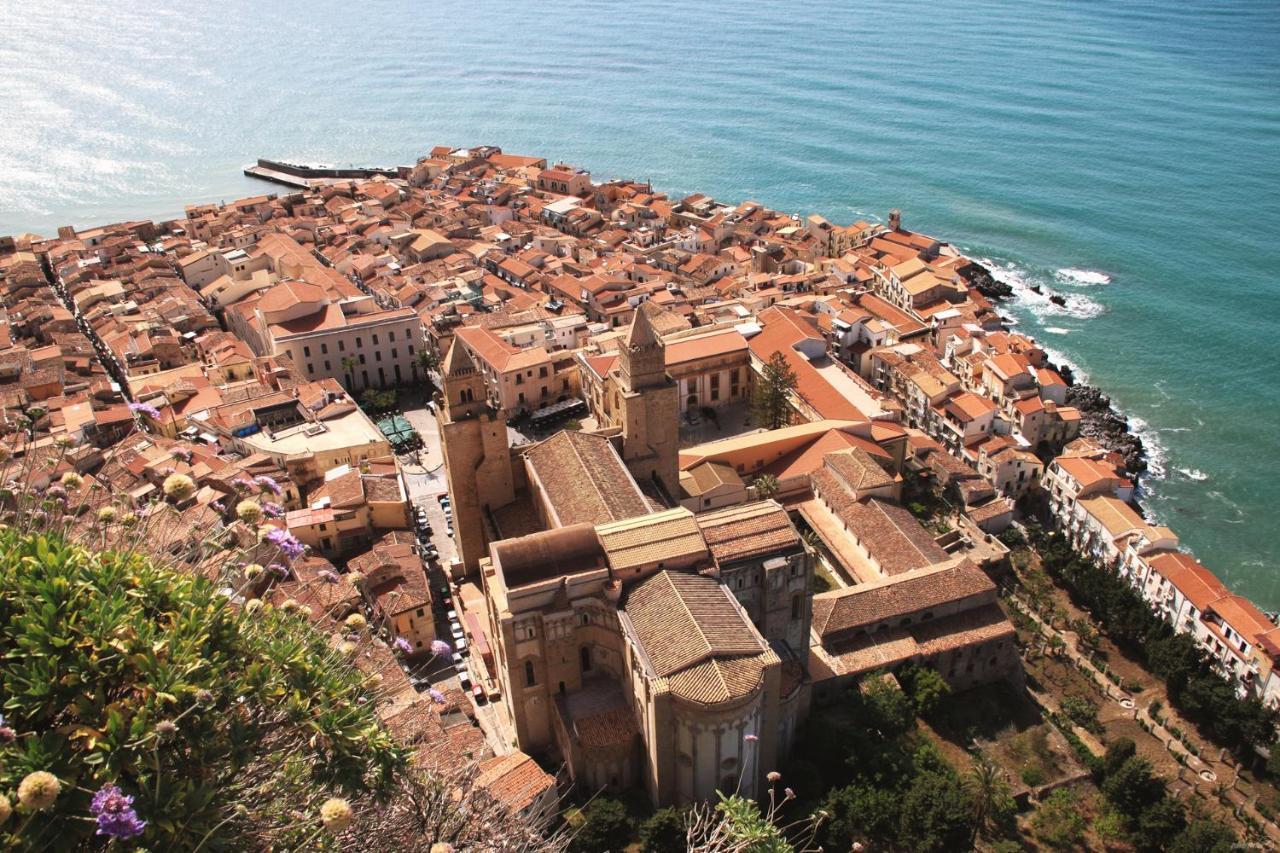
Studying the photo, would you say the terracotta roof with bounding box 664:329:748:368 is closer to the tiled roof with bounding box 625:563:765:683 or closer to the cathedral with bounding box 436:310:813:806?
the cathedral with bounding box 436:310:813:806

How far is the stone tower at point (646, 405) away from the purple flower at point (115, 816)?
91.0 ft

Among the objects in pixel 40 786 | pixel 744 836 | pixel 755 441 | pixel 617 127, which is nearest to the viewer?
pixel 40 786

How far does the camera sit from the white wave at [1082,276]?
7906cm

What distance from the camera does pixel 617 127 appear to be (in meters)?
127

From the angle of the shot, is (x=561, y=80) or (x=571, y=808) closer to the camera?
(x=571, y=808)

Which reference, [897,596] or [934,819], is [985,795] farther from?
[897,596]

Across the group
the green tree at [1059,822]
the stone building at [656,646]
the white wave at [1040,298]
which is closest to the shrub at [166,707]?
the stone building at [656,646]

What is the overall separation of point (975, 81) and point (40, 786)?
5604 inches

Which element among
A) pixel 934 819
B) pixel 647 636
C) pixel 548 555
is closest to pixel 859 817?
pixel 934 819

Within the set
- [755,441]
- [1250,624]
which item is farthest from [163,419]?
[1250,624]

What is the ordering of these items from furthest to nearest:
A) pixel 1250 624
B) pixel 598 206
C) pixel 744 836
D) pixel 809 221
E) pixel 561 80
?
1. pixel 561 80
2. pixel 598 206
3. pixel 809 221
4. pixel 1250 624
5. pixel 744 836

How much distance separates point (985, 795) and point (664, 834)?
1093cm

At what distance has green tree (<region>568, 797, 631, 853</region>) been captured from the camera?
26.2m

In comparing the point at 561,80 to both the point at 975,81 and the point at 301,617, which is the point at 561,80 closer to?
the point at 975,81
